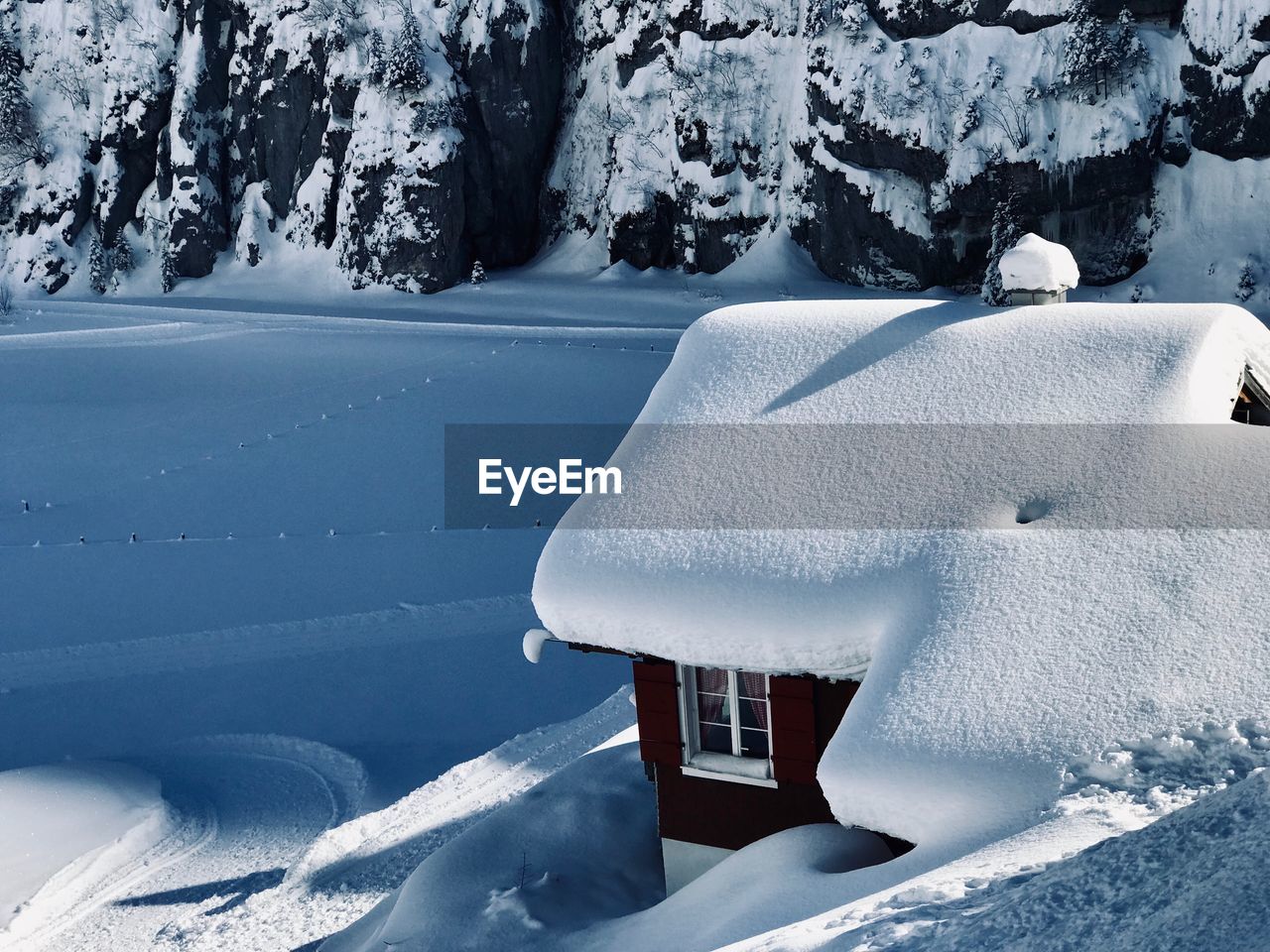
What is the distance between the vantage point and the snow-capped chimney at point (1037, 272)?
9.23 meters

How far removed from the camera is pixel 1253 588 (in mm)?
6449

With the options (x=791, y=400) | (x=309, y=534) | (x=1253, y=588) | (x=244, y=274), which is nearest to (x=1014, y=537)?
(x=1253, y=588)

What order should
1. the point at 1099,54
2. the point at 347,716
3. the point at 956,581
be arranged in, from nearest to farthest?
the point at 956,581, the point at 347,716, the point at 1099,54

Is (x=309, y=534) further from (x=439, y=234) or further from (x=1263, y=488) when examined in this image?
(x=439, y=234)

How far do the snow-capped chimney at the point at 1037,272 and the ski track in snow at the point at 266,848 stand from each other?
6926 millimetres

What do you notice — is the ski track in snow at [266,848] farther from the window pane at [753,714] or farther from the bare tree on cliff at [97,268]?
the bare tree on cliff at [97,268]

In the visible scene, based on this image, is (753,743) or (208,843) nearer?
(753,743)

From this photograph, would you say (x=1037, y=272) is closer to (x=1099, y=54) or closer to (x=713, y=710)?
(x=713, y=710)

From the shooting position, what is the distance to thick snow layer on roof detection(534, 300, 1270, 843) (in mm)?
6070

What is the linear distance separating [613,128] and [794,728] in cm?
3465

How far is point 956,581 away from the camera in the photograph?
6918 millimetres

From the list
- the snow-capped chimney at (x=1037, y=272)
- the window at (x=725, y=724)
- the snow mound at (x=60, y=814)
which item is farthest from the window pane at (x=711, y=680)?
the snow mound at (x=60, y=814)

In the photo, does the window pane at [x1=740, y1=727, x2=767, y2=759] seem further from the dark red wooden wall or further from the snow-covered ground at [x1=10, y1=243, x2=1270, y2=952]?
the snow-covered ground at [x1=10, y1=243, x2=1270, y2=952]

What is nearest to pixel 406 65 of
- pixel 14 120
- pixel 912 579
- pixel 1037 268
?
pixel 14 120
